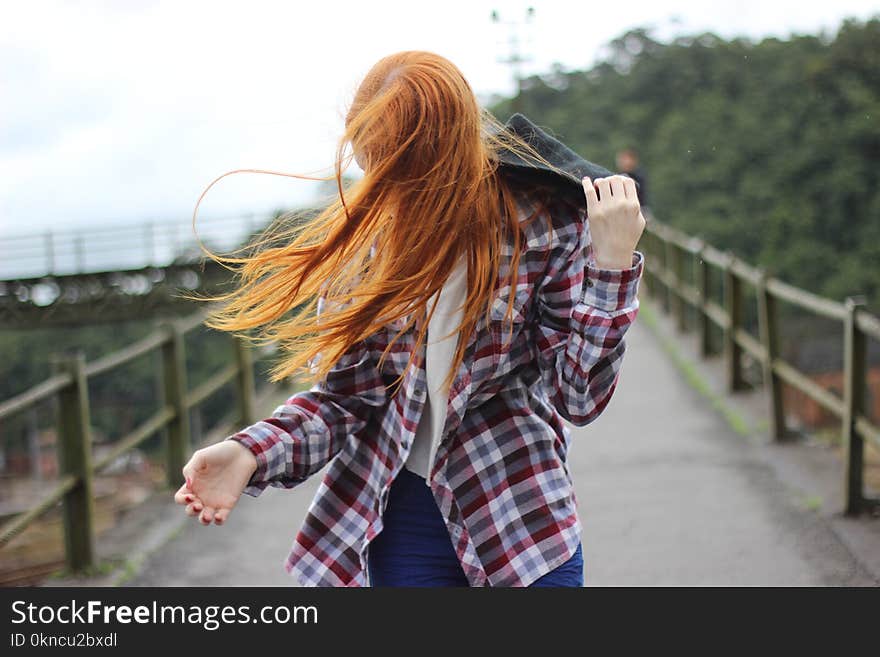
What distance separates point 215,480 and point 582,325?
576 millimetres

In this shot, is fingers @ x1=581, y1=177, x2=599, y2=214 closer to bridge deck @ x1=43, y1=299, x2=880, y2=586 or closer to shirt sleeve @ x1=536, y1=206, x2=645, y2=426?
shirt sleeve @ x1=536, y1=206, x2=645, y2=426

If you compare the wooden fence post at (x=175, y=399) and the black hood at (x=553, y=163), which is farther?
the wooden fence post at (x=175, y=399)

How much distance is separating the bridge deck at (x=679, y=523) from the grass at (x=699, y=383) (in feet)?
0.29

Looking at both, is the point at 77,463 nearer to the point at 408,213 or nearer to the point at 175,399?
the point at 175,399

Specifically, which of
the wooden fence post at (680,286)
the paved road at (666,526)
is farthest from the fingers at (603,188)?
the wooden fence post at (680,286)

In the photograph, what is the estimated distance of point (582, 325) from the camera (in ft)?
5.08

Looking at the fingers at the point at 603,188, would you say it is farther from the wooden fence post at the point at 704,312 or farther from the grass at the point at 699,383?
the wooden fence post at the point at 704,312

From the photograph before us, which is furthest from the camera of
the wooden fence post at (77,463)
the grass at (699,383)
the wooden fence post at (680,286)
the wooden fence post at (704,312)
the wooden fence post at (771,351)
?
the wooden fence post at (680,286)

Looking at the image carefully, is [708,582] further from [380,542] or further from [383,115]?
[383,115]

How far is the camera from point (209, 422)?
157 feet

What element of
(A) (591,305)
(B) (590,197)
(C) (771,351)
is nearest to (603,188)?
(B) (590,197)

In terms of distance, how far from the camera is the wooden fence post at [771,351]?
18.0 feet

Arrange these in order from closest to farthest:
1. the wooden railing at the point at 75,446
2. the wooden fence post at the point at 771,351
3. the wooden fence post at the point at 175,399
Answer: the wooden railing at the point at 75,446 < the wooden fence post at the point at 175,399 < the wooden fence post at the point at 771,351

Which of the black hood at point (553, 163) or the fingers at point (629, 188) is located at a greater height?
the black hood at point (553, 163)
